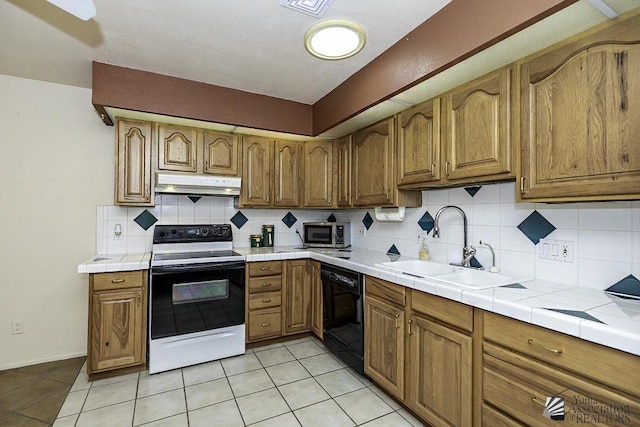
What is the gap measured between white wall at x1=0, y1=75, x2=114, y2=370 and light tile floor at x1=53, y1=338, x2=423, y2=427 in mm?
581

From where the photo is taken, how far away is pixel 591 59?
4.38ft

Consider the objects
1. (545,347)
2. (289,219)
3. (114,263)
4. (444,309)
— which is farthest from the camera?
(289,219)

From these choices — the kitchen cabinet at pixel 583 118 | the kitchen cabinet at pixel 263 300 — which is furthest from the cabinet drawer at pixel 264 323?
the kitchen cabinet at pixel 583 118

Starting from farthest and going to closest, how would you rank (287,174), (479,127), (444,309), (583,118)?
(287,174) → (479,127) → (444,309) → (583,118)

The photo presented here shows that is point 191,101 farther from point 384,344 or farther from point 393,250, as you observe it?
point 384,344

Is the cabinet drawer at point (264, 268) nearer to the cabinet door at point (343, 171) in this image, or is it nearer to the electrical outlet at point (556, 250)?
Result: the cabinet door at point (343, 171)

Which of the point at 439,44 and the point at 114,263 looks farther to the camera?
the point at 114,263

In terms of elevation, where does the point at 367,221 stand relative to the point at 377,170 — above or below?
below

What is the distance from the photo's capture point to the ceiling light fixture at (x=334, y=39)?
5.43 ft

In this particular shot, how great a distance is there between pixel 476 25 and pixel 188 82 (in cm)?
216

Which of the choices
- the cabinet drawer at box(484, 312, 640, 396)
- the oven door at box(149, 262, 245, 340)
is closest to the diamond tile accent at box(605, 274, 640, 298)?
the cabinet drawer at box(484, 312, 640, 396)

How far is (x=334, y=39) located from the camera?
69.6 inches
